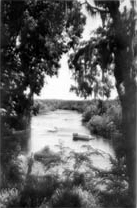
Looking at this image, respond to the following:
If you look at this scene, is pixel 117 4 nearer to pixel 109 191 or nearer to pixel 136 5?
pixel 136 5

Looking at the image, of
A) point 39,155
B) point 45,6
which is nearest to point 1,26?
point 45,6

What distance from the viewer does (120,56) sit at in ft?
36.5

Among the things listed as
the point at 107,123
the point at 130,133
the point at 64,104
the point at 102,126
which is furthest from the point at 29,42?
the point at 64,104

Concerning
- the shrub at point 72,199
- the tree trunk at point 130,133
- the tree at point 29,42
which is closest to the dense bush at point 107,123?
the tree at point 29,42

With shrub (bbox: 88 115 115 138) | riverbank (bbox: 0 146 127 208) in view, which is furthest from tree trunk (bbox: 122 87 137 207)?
shrub (bbox: 88 115 115 138)

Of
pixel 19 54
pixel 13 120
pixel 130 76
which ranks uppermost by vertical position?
pixel 19 54

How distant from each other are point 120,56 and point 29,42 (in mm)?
3916

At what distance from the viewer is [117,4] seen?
11.1 meters

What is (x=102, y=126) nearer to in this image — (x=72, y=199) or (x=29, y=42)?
(x=29, y=42)

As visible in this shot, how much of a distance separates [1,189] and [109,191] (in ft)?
13.8

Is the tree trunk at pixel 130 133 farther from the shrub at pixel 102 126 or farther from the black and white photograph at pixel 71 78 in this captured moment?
the shrub at pixel 102 126

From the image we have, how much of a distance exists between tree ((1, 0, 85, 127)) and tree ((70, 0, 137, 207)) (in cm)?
143

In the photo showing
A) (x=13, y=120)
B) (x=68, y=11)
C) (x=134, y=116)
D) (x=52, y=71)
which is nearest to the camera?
(x=134, y=116)

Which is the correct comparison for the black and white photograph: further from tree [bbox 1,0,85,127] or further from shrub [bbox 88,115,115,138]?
shrub [bbox 88,115,115,138]
